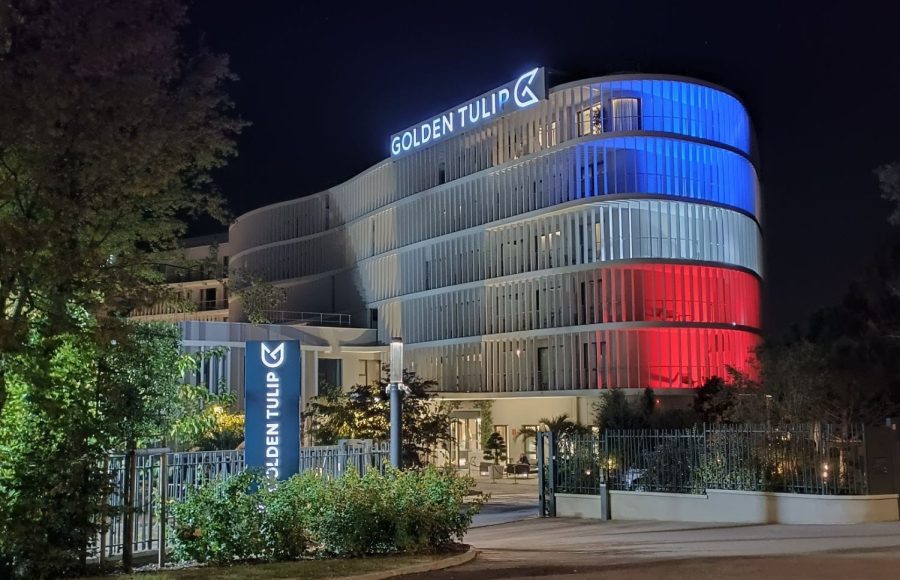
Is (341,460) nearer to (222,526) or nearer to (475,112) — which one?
(222,526)

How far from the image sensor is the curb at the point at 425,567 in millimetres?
12125

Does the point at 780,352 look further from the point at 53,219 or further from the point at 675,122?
the point at 53,219

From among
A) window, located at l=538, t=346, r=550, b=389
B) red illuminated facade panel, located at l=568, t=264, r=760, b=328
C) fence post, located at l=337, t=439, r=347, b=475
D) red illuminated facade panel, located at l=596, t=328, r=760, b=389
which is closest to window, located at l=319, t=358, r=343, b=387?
window, located at l=538, t=346, r=550, b=389

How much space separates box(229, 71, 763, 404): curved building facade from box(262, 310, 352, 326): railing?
10059 mm

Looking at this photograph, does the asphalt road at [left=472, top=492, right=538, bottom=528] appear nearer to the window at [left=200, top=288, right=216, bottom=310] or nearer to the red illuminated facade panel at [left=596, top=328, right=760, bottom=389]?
the red illuminated facade panel at [left=596, top=328, right=760, bottom=389]

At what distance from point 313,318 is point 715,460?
52930mm

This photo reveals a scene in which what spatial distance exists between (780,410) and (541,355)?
82.8 ft

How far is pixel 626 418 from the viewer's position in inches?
1304

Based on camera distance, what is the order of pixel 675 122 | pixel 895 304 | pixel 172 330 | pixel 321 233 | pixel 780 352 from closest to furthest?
pixel 172 330
pixel 895 304
pixel 780 352
pixel 675 122
pixel 321 233

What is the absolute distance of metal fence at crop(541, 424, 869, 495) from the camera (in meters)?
19.9

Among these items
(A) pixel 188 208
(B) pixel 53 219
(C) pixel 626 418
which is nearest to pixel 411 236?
(C) pixel 626 418

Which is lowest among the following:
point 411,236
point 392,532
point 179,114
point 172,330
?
point 392,532

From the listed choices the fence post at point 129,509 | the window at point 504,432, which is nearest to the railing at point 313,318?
the window at point 504,432

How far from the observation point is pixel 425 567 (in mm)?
13000
